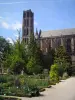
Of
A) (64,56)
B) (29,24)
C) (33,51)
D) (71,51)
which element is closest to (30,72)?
(33,51)

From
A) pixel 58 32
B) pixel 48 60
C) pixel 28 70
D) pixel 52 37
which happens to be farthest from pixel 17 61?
pixel 58 32

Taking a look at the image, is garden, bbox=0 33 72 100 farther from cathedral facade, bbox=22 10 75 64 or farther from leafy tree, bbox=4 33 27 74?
cathedral facade, bbox=22 10 75 64

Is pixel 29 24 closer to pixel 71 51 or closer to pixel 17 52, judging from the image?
pixel 71 51

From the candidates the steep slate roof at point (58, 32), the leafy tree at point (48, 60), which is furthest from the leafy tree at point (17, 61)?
the steep slate roof at point (58, 32)

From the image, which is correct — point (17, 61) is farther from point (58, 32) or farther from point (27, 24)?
point (27, 24)

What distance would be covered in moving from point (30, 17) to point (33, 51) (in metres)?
42.3

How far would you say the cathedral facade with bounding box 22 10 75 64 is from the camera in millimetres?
75625

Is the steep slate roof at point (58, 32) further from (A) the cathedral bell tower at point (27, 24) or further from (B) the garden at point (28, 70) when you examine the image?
(B) the garden at point (28, 70)

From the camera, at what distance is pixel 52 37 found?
81000 mm

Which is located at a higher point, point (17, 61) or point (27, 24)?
point (27, 24)

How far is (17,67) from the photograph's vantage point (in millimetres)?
35156

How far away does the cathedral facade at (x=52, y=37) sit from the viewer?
248ft

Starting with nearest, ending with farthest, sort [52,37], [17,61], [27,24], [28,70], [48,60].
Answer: [17,61] < [28,70] < [48,60] < [52,37] < [27,24]

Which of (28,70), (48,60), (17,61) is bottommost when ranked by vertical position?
(28,70)
